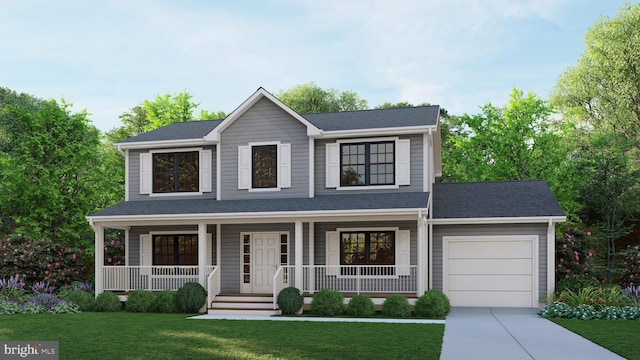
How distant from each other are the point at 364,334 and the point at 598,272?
1492cm

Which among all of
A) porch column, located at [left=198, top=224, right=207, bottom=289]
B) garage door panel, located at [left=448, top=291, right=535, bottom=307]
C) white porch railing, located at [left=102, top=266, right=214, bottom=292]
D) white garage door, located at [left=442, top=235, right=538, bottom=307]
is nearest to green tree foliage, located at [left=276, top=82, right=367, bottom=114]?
white porch railing, located at [left=102, top=266, right=214, bottom=292]

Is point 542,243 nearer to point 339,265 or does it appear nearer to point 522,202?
point 522,202

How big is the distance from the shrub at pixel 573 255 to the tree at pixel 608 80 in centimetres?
1493

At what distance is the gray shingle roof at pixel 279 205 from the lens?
18.5 metres

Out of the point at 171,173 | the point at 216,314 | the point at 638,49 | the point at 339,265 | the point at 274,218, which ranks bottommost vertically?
the point at 216,314

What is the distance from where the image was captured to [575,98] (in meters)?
38.3

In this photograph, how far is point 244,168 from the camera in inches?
826

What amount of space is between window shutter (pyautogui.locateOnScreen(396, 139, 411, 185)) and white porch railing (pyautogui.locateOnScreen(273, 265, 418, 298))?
266 cm

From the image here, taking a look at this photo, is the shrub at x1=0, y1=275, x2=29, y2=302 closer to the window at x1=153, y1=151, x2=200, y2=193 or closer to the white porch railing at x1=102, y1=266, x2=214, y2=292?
the white porch railing at x1=102, y1=266, x2=214, y2=292

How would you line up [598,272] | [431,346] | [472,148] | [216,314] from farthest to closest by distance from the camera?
[472,148] → [598,272] → [216,314] → [431,346]

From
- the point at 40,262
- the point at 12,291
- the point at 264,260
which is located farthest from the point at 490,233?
the point at 40,262

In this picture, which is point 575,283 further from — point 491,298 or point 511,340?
point 511,340

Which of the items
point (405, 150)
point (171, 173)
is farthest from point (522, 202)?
point (171, 173)

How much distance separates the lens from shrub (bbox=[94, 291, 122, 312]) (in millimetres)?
19328
